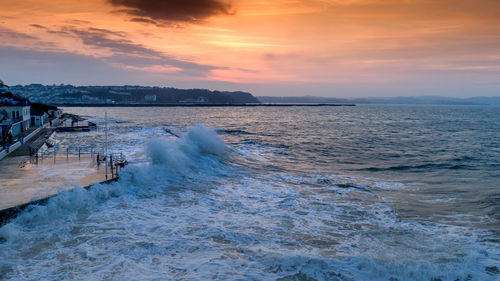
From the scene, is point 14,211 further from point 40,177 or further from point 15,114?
point 15,114

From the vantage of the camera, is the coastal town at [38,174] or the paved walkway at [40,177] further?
the paved walkway at [40,177]

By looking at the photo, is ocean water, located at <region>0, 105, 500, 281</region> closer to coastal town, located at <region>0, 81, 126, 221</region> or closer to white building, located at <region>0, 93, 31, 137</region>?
coastal town, located at <region>0, 81, 126, 221</region>

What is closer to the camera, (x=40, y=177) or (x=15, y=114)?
(x=40, y=177)

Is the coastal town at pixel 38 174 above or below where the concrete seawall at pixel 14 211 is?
above

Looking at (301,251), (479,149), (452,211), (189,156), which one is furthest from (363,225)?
(479,149)

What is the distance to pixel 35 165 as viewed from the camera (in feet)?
51.3

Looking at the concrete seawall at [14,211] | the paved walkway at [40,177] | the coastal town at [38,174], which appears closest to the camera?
the concrete seawall at [14,211]

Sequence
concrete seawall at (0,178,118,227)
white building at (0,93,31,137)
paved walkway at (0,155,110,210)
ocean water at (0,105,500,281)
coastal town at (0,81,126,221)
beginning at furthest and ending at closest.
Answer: white building at (0,93,31,137), paved walkway at (0,155,110,210), coastal town at (0,81,126,221), concrete seawall at (0,178,118,227), ocean water at (0,105,500,281)

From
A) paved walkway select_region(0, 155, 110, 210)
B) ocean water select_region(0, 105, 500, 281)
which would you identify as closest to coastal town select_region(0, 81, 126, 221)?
paved walkway select_region(0, 155, 110, 210)

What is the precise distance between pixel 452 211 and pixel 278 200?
20.2ft

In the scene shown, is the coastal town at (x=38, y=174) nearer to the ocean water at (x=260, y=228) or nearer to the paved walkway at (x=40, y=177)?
the paved walkway at (x=40, y=177)

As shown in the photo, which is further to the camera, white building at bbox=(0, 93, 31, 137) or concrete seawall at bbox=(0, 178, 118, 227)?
white building at bbox=(0, 93, 31, 137)

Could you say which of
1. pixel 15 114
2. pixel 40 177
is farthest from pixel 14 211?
pixel 15 114

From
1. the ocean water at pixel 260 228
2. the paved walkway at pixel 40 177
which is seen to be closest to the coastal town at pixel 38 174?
the paved walkway at pixel 40 177
